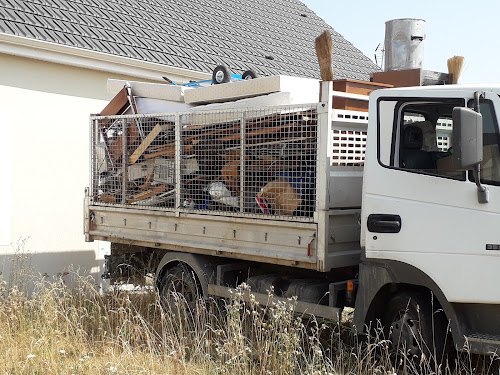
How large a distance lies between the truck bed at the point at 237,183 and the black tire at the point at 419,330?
76cm

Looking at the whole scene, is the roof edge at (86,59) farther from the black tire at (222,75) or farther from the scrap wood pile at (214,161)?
the black tire at (222,75)

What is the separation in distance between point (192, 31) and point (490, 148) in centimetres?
912

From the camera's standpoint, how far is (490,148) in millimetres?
5125

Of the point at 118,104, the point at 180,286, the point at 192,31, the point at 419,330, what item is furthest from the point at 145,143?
the point at 192,31

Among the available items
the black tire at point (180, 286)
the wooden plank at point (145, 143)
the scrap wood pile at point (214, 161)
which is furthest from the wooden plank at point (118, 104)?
the black tire at point (180, 286)

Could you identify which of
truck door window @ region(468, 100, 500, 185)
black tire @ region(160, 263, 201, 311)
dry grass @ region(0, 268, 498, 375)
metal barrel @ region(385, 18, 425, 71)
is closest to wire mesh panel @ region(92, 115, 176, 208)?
black tire @ region(160, 263, 201, 311)

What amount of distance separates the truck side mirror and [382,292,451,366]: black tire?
1.20 meters

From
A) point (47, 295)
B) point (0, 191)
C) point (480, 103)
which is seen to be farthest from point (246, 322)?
point (0, 191)

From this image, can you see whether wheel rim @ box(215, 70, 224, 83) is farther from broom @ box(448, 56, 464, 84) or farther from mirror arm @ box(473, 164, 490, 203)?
mirror arm @ box(473, 164, 490, 203)

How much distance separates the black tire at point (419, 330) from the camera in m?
5.46

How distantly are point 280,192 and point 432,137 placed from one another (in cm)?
146

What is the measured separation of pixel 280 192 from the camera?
644 centimetres

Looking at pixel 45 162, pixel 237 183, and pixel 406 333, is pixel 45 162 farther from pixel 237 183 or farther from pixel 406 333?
pixel 406 333

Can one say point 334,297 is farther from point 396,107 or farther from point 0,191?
point 0,191
